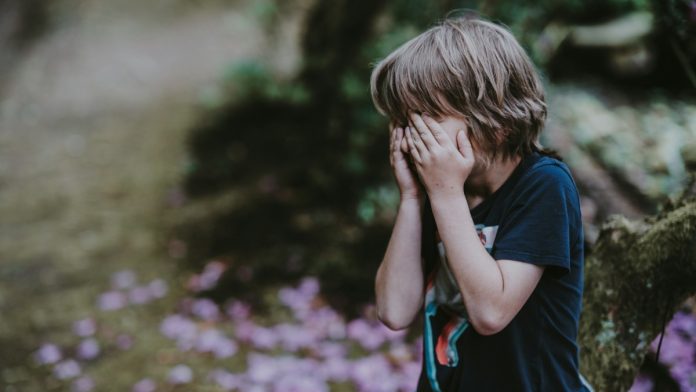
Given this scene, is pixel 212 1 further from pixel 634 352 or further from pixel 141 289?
pixel 634 352

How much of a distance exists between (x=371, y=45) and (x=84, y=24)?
5.69m

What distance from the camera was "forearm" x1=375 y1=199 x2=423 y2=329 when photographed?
163 cm

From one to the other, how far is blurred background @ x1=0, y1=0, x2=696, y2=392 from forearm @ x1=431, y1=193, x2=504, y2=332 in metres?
0.82

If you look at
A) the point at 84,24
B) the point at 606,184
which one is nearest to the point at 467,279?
the point at 606,184

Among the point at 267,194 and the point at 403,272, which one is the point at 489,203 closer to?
→ the point at 403,272

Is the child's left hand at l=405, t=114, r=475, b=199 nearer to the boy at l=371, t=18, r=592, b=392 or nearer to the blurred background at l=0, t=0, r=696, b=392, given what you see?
the boy at l=371, t=18, r=592, b=392

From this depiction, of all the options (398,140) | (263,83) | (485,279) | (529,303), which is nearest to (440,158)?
(398,140)

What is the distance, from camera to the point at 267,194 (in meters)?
4.77

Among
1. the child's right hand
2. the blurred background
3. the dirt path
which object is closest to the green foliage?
the blurred background

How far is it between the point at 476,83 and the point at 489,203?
313 millimetres

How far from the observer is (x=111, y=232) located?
454 centimetres

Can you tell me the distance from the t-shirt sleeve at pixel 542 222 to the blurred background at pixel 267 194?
73cm

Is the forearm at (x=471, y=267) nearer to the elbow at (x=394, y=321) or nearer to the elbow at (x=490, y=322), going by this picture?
the elbow at (x=490, y=322)

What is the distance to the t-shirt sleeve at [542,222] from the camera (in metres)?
→ 1.36
